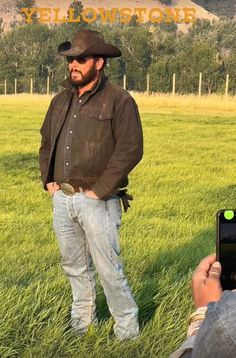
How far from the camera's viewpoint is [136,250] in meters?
5.39

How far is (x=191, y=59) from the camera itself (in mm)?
47500

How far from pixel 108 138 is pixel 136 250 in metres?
2.25

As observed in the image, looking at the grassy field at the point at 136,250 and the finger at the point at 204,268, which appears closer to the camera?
the finger at the point at 204,268

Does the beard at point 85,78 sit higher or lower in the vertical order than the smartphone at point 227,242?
higher

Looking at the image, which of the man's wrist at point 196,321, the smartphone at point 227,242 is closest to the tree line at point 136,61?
the smartphone at point 227,242

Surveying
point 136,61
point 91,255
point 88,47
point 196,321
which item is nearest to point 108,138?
point 88,47

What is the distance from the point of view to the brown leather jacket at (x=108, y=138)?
328 cm

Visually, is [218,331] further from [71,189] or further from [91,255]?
[91,255]

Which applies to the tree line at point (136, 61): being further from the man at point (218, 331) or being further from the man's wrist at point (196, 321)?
the man at point (218, 331)

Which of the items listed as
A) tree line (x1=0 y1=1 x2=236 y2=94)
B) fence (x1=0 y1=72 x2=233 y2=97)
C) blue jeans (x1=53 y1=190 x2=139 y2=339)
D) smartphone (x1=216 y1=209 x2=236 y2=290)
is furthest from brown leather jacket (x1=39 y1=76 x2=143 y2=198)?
tree line (x1=0 y1=1 x2=236 y2=94)

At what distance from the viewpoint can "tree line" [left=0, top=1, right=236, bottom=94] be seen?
46406 mm

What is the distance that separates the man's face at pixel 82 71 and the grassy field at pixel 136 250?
131 cm

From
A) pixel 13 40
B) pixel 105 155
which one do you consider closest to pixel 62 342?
pixel 105 155

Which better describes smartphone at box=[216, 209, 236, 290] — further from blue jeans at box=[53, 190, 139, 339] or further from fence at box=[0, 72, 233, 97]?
fence at box=[0, 72, 233, 97]
